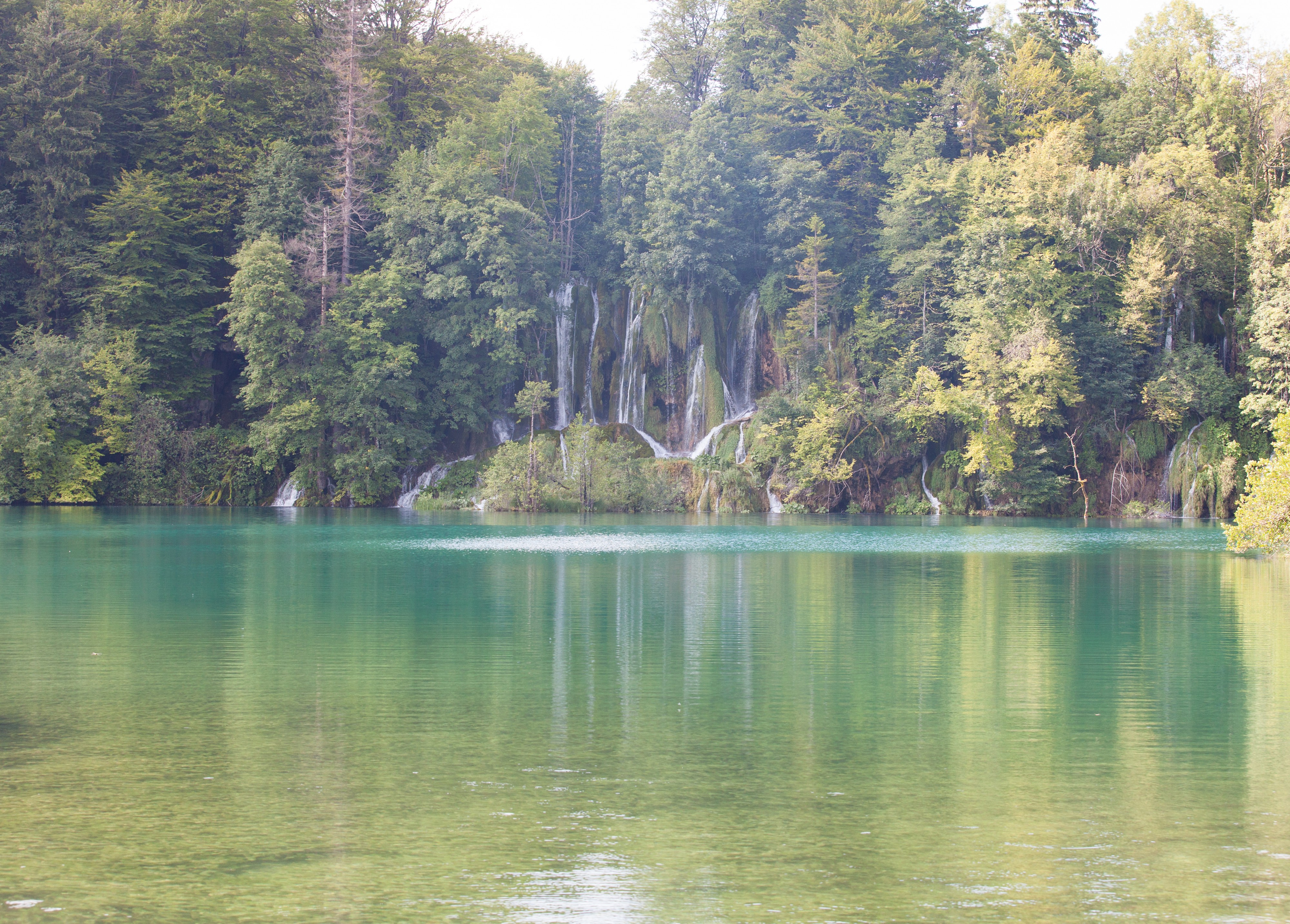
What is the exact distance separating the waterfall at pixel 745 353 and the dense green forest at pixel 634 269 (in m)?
0.16

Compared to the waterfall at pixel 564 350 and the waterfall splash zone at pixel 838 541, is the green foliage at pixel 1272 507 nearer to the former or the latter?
the waterfall splash zone at pixel 838 541

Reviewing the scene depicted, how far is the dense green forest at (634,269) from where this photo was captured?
45.4 meters

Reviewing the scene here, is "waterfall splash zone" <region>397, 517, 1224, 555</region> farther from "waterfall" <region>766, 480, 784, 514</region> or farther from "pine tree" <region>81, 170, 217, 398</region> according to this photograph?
"pine tree" <region>81, 170, 217, 398</region>

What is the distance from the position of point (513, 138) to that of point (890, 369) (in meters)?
20.0

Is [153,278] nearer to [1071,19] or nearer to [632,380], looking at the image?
[632,380]

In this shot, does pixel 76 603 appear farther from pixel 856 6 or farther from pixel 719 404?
pixel 856 6

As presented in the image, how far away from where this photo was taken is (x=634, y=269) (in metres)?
53.9

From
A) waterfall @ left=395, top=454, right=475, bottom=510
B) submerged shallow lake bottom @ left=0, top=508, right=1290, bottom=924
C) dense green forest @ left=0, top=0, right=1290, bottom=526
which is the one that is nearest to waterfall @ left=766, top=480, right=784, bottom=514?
dense green forest @ left=0, top=0, right=1290, bottom=526

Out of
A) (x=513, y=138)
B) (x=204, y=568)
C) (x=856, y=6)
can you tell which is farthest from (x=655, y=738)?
(x=856, y=6)

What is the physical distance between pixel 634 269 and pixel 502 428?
933cm

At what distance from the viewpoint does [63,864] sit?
5910mm

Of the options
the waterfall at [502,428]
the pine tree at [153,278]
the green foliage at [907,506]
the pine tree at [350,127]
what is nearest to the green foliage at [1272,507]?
the green foliage at [907,506]

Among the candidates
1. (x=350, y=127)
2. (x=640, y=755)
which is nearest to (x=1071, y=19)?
(x=350, y=127)

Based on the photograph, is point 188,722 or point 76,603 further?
point 76,603
